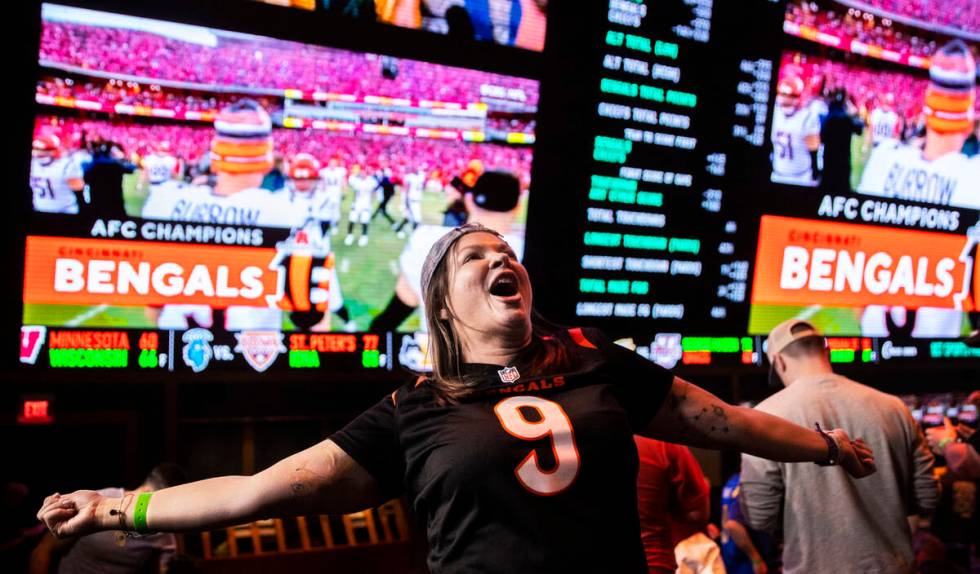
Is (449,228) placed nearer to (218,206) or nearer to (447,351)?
(218,206)

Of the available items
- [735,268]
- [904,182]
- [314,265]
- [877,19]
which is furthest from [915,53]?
[314,265]

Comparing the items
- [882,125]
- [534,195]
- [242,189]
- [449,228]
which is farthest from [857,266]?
[242,189]

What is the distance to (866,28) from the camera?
5.21 meters

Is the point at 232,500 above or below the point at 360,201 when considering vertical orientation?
below

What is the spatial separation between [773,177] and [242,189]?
290cm

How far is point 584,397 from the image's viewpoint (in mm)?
1884

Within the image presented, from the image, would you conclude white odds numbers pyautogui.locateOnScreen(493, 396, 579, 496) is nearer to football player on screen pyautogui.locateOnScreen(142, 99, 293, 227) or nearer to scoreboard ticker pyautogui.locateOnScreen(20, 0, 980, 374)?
scoreboard ticker pyautogui.locateOnScreen(20, 0, 980, 374)

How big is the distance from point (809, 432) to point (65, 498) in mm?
1675

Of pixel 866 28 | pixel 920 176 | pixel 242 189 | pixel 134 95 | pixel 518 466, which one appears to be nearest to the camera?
pixel 518 466

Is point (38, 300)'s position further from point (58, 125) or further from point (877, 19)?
point (877, 19)

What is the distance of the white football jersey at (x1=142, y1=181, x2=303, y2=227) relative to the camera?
3.80 m

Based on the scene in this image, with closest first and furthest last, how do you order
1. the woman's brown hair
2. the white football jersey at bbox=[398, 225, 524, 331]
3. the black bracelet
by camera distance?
the woman's brown hair
the black bracelet
the white football jersey at bbox=[398, 225, 524, 331]

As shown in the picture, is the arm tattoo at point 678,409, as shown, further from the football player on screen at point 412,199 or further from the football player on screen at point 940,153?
the football player on screen at point 940,153

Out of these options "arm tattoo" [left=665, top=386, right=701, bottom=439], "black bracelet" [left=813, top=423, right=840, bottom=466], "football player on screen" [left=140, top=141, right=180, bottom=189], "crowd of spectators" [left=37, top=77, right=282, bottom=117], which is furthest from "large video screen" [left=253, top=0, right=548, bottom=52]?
"black bracelet" [left=813, top=423, right=840, bottom=466]
